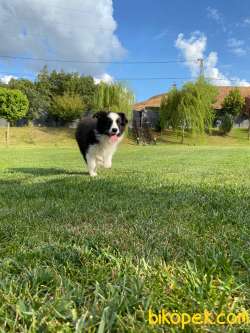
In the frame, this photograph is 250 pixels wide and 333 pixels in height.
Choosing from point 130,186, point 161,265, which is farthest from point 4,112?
point 161,265

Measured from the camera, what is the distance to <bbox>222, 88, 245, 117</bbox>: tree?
51719 millimetres

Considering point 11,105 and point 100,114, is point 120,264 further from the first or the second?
point 11,105

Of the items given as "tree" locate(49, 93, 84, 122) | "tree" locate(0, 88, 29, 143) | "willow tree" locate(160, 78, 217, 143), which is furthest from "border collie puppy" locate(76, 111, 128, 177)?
"tree" locate(49, 93, 84, 122)

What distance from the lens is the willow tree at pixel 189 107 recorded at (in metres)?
38.9

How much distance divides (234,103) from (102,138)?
4906cm

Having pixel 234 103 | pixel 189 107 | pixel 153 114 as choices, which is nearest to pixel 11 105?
pixel 189 107

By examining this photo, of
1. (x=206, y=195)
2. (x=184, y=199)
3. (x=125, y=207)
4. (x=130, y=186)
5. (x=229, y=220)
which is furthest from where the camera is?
(x=130, y=186)

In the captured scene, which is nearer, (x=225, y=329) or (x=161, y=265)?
(x=225, y=329)

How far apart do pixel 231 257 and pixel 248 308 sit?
1.52ft

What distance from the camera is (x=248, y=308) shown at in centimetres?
126

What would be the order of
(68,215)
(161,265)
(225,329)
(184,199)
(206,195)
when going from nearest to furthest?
(225,329)
(161,265)
(68,215)
(184,199)
(206,195)

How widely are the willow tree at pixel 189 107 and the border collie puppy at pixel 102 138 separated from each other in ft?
108

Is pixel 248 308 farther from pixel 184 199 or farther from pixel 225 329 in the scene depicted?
pixel 184 199

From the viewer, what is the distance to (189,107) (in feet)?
127
